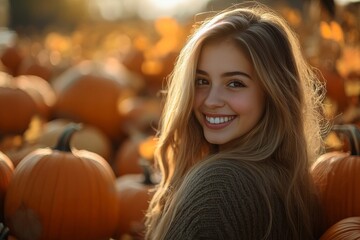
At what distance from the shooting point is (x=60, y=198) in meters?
2.99

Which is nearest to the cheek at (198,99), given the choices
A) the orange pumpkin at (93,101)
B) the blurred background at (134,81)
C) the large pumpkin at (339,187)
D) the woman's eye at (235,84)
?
the woman's eye at (235,84)

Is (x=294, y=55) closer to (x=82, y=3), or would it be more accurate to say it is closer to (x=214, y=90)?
(x=214, y=90)

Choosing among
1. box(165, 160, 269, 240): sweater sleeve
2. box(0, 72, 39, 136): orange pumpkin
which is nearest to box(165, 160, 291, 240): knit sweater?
box(165, 160, 269, 240): sweater sleeve

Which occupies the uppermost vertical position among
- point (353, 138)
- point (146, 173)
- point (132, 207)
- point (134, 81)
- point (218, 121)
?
point (218, 121)

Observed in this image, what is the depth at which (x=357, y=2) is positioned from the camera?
5.09 m

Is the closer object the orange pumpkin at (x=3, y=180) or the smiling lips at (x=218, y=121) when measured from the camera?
the smiling lips at (x=218, y=121)

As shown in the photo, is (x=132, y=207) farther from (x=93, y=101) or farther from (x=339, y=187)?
(x=93, y=101)

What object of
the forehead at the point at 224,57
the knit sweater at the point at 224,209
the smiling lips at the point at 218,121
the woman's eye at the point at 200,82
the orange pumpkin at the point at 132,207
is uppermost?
the forehead at the point at 224,57

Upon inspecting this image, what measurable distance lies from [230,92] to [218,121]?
0.12 metres

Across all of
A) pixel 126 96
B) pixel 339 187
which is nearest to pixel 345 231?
pixel 339 187

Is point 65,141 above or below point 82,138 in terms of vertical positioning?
above

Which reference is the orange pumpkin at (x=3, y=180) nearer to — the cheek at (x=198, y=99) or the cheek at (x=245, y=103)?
the cheek at (x=198, y=99)

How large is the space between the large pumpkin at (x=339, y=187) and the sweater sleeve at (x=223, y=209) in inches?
20.9

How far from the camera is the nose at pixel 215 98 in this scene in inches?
96.4
